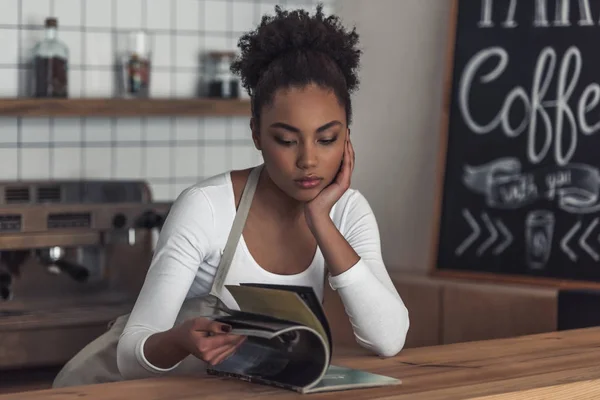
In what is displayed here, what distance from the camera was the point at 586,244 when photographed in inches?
123

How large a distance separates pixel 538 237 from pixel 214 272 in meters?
1.44

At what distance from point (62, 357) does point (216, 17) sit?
A: 4.50 feet

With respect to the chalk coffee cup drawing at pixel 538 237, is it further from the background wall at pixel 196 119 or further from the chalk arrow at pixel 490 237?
the background wall at pixel 196 119

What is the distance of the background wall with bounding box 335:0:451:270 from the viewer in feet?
11.8

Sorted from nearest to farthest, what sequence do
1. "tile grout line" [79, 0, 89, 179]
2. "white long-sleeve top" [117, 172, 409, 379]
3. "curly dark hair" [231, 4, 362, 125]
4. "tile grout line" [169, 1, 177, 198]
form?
"white long-sleeve top" [117, 172, 409, 379] → "curly dark hair" [231, 4, 362, 125] → "tile grout line" [79, 0, 89, 179] → "tile grout line" [169, 1, 177, 198]

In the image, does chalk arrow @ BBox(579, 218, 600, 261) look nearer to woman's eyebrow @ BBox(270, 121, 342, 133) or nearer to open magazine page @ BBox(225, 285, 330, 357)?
woman's eyebrow @ BBox(270, 121, 342, 133)

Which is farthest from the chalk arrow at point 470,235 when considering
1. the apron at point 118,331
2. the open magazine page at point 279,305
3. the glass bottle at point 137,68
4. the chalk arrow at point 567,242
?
the open magazine page at point 279,305

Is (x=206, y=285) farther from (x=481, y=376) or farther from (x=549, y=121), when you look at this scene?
(x=549, y=121)

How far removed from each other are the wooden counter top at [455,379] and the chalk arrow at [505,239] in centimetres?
123

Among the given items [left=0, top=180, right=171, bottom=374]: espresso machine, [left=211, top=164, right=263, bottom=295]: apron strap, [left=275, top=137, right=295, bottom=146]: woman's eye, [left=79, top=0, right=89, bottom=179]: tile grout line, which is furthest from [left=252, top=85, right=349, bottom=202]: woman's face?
[left=79, top=0, right=89, bottom=179]: tile grout line

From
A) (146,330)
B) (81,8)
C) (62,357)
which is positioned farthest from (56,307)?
(146,330)

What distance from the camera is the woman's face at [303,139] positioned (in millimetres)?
1946

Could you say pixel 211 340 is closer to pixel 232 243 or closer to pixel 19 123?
pixel 232 243

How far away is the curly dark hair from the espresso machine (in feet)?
4.04
